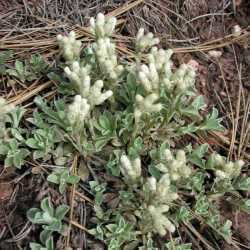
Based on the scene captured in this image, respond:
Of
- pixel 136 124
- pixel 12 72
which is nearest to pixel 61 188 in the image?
pixel 136 124

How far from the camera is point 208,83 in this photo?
9.63 ft

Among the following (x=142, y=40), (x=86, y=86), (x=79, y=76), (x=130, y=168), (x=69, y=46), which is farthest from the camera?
(x=142, y=40)

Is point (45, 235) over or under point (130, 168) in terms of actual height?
under

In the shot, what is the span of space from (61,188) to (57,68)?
0.76 meters

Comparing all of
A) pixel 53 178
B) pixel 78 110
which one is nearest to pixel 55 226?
pixel 53 178

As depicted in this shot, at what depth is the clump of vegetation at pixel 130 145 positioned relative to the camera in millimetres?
2254

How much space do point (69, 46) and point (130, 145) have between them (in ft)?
1.97

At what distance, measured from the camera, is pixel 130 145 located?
8.26 ft

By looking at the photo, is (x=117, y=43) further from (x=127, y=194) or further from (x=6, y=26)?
(x=127, y=194)

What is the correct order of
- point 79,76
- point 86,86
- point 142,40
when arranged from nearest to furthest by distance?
point 86,86
point 79,76
point 142,40

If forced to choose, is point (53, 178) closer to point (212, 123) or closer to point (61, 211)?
point (61, 211)

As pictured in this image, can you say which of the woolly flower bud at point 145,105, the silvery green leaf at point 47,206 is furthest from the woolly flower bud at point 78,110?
the silvery green leaf at point 47,206

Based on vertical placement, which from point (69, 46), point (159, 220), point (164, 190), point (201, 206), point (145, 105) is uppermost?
point (69, 46)

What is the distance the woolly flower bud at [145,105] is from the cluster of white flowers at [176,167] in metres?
0.22
